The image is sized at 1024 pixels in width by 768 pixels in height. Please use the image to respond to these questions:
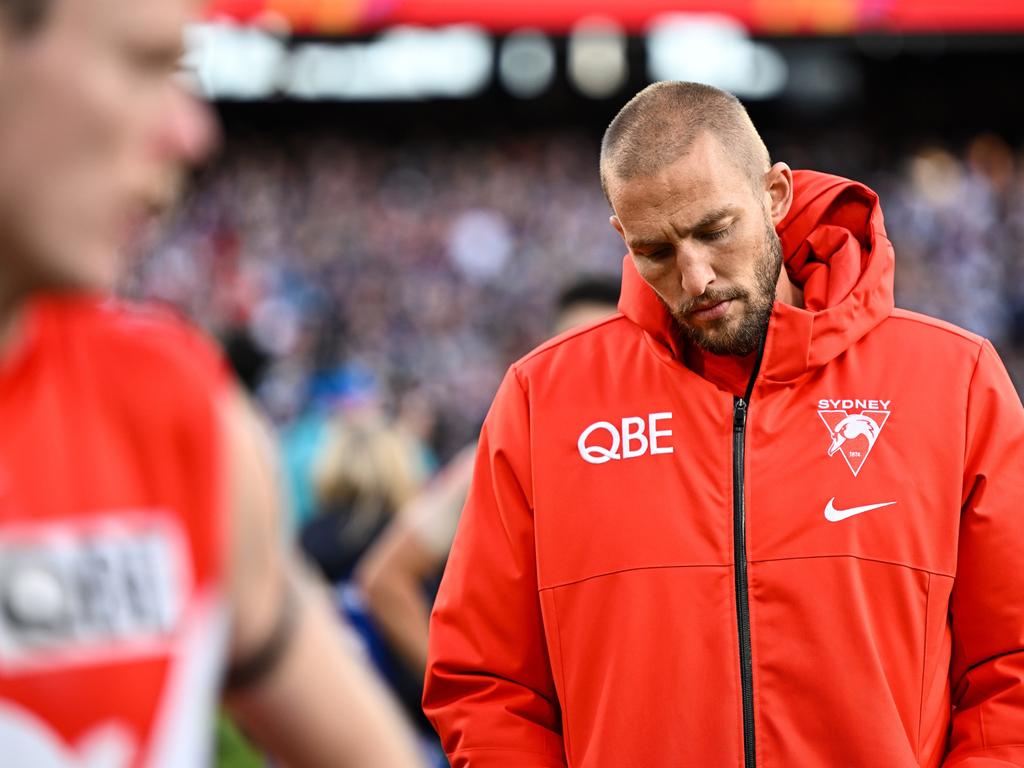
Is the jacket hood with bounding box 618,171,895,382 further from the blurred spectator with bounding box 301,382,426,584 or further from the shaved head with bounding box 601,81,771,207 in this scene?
the blurred spectator with bounding box 301,382,426,584

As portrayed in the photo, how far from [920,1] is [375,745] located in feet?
50.8

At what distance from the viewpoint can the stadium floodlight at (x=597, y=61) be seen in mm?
17250

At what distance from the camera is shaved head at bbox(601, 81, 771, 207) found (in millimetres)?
2537

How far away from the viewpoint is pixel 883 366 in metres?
2.48

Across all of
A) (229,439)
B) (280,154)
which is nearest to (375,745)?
(229,439)

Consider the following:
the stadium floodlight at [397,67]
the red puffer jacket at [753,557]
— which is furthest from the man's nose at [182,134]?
the stadium floodlight at [397,67]

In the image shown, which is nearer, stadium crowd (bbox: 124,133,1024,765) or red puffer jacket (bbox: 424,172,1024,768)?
red puffer jacket (bbox: 424,172,1024,768)

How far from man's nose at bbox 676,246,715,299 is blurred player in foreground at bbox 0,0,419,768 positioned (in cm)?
131

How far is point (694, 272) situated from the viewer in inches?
98.2

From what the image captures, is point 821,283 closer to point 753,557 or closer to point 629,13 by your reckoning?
point 753,557

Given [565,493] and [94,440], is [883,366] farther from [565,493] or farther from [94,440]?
[94,440]

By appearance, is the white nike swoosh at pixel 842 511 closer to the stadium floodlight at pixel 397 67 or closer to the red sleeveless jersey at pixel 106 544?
the red sleeveless jersey at pixel 106 544

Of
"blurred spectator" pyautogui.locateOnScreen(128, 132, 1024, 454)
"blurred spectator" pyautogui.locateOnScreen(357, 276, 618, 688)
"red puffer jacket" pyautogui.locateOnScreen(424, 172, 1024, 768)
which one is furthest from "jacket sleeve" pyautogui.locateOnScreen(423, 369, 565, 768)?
"blurred spectator" pyautogui.locateOnScreen(128, 132, 1024, 454)

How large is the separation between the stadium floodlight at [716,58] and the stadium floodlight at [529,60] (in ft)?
4.73
